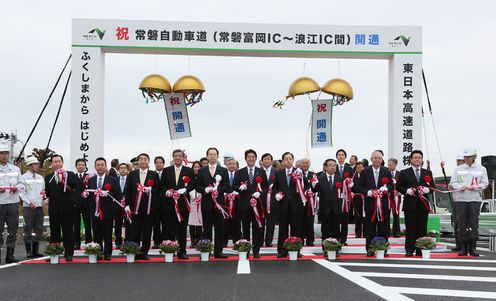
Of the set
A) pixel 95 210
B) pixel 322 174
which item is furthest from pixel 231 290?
pixel 322 174

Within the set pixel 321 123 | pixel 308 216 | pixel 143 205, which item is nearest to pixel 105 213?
pixel 143 205

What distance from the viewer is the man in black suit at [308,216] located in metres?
9.27

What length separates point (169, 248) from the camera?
A: 8.62m

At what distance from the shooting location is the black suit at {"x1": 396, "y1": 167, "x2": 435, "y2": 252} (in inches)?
363

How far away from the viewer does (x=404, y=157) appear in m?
12.1

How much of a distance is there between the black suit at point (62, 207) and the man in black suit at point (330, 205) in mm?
3942

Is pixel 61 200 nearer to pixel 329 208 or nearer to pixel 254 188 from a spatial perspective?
pixel 254 188

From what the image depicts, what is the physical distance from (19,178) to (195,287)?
430 centimetres

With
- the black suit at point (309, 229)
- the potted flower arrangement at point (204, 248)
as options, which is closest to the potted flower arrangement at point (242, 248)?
the potted flower arrangement at point (204, 248)

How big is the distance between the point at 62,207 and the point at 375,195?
15.8 ft

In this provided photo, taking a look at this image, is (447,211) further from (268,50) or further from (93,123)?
(93,123)

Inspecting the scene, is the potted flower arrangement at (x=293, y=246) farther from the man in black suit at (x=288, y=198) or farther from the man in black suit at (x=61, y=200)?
the man in black suit at (x=61, y=200)

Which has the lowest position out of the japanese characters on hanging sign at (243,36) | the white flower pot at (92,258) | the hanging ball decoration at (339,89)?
the white flower pot at (92,258)

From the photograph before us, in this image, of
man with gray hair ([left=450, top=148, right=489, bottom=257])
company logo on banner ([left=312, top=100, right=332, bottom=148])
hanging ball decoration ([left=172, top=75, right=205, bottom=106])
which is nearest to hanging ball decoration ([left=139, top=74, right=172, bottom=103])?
hanging ball decoration ([left=172, top=75, right=205, bottom=106])
